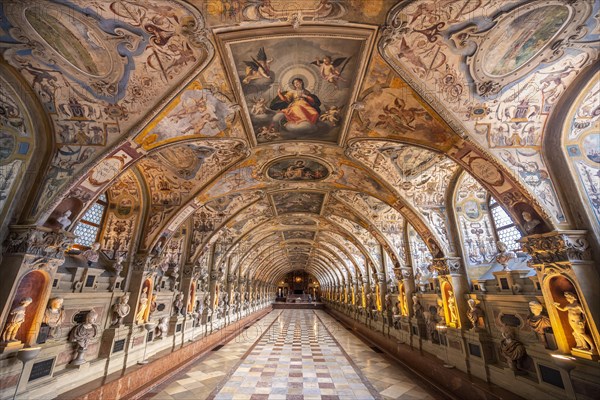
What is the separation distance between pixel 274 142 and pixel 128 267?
7245mm

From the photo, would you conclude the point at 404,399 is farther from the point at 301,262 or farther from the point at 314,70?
the point at 301,262

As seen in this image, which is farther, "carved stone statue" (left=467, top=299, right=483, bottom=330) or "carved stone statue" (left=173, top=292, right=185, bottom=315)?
"carved stone statue" (left=173, top=292, right=185, bottom=315)

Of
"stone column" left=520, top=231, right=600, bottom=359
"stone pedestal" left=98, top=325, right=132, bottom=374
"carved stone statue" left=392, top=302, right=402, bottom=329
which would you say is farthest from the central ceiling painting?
"carved stone statue" left=392, top=302, right=402, bottom=329

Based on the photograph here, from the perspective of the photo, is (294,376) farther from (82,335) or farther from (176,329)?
(176,329)

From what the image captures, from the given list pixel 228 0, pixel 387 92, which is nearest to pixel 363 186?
pixel 387 92

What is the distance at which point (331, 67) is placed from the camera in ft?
18.2

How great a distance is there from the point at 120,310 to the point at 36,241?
389cm

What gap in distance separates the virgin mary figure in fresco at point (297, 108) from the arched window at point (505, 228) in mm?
7060

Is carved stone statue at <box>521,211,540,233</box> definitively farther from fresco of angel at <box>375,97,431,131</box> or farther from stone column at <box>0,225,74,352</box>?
stone column at <box>0,225,74,352</box>

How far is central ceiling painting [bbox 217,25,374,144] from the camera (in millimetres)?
4770

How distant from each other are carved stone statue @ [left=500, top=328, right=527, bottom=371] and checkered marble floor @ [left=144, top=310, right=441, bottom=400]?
88.2 inches

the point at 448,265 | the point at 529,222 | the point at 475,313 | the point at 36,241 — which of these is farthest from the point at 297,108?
the point at 475,313

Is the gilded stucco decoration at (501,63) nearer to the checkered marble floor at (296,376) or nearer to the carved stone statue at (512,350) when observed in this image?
the carved stone statue at (512,350)

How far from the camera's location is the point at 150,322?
9594mm
